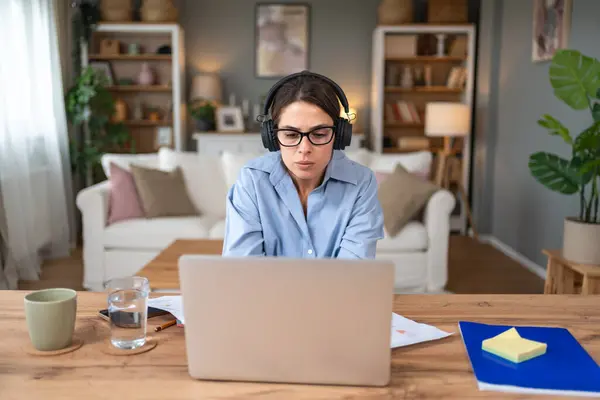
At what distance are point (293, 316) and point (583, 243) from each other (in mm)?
2424

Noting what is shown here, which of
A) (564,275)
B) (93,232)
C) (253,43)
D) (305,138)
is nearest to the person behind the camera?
(305,138)

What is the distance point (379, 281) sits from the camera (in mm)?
789

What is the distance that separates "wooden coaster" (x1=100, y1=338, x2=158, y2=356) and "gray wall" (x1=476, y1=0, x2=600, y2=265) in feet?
10.8

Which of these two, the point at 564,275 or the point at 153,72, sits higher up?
the point at 153,72

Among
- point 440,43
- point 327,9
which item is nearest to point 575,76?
point 440,43

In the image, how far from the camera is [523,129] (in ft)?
15.3

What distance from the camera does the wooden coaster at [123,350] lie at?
38.4 inches

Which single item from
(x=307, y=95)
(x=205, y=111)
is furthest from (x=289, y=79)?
(x=205, y=111)

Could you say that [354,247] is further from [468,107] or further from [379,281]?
[468,107]

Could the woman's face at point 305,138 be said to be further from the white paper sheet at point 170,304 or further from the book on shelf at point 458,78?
the book on shelf at point 458,78

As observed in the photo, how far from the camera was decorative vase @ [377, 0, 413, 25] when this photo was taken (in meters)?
5.65

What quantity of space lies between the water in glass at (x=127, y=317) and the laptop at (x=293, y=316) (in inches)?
7.8

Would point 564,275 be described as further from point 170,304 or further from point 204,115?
point 204,115

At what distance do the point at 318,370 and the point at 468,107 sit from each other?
480 centimetres
